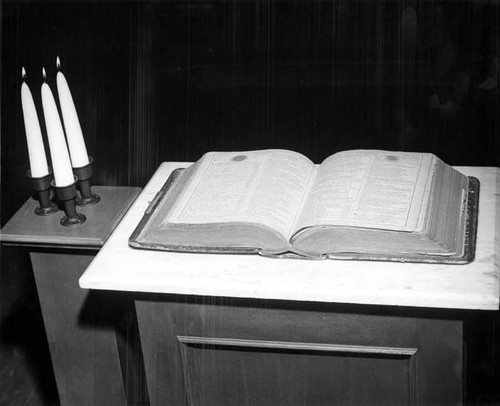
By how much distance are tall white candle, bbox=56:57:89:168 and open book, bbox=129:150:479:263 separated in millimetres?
245

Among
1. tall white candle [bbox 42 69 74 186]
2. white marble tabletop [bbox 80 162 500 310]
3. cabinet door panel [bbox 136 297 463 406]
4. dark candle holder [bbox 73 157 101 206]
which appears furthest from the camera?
dark candle holder [bbox 73 157 101 206]

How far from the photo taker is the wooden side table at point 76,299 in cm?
217

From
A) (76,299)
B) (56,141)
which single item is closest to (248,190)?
(56,141)

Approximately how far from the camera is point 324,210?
73.1 inches

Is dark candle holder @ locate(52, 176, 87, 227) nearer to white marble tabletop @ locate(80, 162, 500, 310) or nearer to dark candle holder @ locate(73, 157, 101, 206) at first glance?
dark candle holder @ locate(73, 157, 101, 206)

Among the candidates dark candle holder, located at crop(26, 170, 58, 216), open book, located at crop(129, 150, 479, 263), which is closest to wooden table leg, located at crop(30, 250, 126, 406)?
dark candle holder, located at crop(26, 170, 58, 216)

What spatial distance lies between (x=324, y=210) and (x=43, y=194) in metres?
0.75

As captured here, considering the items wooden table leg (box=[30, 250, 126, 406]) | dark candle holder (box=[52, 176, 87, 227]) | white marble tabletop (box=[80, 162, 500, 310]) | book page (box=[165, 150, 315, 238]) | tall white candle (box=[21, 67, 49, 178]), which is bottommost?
wooden table leg (box=[30, 250, 126, 406])

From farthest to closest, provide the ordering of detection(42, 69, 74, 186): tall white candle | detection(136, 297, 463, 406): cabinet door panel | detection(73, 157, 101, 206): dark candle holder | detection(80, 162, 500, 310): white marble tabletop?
1. detection(73, 157, 101, 206): dark candle holder
2. detection(42, 69, 74, 186): tall white candle
3. detection(136, 297, 463, 406): cabinet door panel
4. detection(80, 162, 500, 310): white marble tabletop

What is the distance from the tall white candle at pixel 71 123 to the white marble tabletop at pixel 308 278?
36cm

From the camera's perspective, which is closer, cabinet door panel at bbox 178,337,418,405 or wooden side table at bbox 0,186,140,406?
cabinet door panel at bbox 178,337,418,405

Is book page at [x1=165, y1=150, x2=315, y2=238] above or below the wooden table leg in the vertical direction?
above

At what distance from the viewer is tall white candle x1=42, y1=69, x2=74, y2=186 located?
209 cm

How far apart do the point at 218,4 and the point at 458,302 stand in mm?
1261
